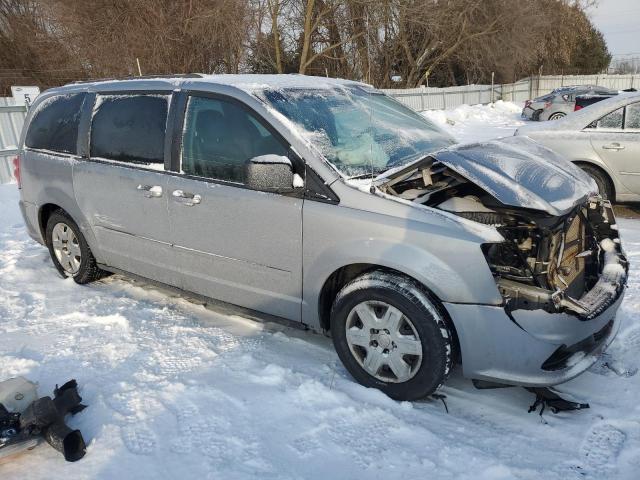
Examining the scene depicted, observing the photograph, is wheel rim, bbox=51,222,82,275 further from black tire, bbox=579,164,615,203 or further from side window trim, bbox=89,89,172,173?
black tire, bbox=579,164,615,203

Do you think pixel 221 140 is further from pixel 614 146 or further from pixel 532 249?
pixel 614 146

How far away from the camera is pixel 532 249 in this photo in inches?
114

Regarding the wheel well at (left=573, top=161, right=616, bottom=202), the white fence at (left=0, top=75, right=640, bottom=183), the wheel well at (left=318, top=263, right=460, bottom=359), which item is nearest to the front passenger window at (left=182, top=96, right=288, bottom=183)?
the wheel well at (left=318, top=263, right=460, bottom=359)

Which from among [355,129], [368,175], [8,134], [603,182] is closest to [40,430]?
[368,175]

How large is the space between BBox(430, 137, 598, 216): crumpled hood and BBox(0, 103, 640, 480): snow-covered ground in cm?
112

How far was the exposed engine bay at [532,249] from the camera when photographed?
2812 mm

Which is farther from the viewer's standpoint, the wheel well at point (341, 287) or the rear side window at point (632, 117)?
the rear side window at point (632, 117)

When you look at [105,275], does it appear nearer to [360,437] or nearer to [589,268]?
[360,437]

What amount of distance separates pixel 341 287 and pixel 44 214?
133 inches

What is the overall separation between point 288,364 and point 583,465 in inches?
69.0

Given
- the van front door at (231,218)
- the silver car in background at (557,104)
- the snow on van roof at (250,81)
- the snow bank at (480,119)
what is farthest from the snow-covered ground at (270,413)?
the silver car in background at (557,104)

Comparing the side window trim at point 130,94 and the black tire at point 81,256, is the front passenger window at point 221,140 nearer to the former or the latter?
the side window trim at point 130,94

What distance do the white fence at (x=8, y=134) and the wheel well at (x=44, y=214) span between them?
6.29 m

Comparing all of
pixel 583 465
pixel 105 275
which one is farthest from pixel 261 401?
pixel 105 275
